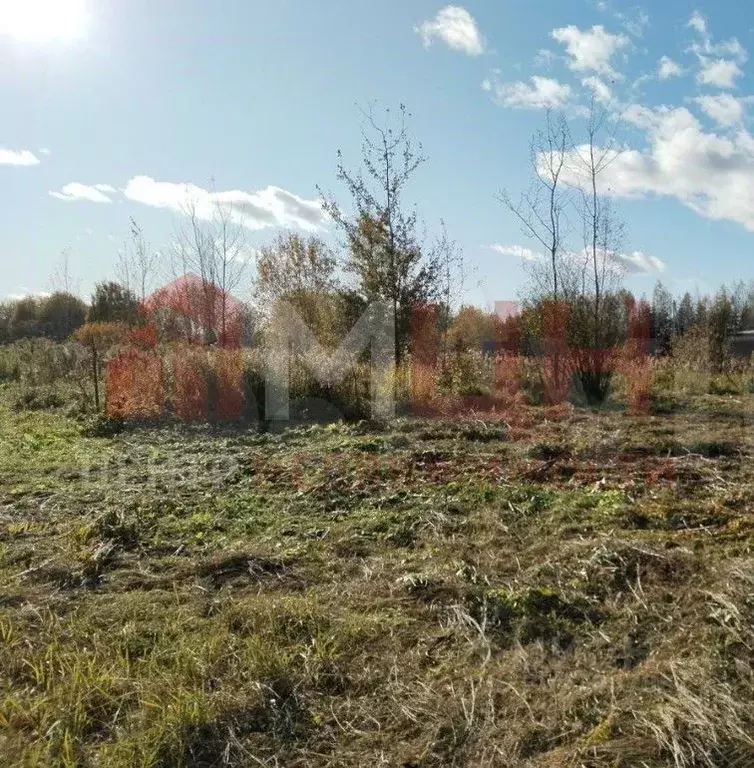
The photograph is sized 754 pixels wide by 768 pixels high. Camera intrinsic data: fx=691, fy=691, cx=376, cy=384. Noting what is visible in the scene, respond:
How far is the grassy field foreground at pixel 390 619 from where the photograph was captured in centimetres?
222

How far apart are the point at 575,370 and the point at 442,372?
6.81 ft

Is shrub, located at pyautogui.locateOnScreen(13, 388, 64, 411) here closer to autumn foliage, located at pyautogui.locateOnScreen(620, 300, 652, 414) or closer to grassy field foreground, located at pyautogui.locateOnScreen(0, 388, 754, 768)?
grassy field foreground, located at pyautogui.locateOnScreen(0, 388, 754, 768)

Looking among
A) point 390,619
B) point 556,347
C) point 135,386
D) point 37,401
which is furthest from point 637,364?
point 37,401

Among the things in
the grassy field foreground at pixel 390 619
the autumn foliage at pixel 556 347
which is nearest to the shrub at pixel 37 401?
the grassy field foreground at pixel 390 619

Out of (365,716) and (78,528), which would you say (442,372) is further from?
(365,716)

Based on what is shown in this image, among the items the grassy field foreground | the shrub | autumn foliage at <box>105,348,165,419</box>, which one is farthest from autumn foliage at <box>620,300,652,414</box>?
the shrub

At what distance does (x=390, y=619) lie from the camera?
9.83 ft

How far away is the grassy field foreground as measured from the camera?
2.22 metres

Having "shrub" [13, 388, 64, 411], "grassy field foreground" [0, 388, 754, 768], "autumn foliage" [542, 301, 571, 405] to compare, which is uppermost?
"autumn foliage" [542, 301, 571, 405]

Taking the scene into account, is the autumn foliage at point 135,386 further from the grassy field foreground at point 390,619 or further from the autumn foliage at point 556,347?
the autumn foliage at point 556,347

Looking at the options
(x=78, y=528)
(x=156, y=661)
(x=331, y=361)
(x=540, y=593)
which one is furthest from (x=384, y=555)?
(x=331, y=361)

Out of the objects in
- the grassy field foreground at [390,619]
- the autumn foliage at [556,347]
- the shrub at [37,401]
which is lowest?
the grassy field foreground at [390,619]

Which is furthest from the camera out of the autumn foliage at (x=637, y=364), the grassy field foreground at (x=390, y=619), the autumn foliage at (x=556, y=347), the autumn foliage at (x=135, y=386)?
the autumn foliage at (x=556, y=347)

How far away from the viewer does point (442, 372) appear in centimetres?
1073
